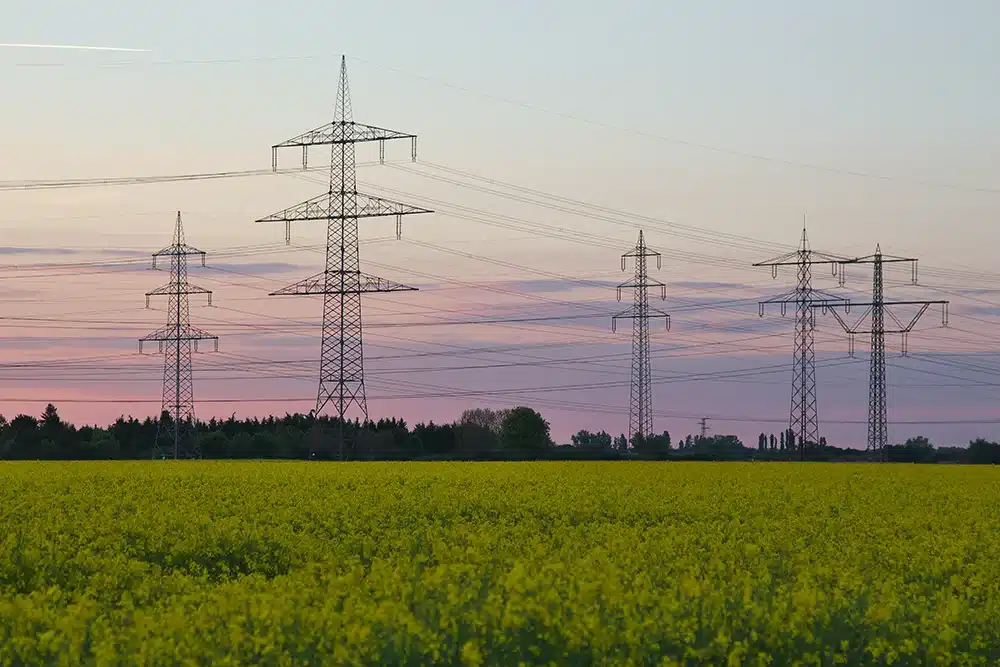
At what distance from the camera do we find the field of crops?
14.7 m

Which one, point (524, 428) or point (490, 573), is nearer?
point (490, 573)

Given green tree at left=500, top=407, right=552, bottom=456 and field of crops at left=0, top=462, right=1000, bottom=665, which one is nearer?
field of crops at left=0, top=462, right=1000, bottom=665

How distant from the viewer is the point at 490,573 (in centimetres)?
2006

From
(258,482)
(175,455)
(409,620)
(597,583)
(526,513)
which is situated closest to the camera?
(409,620)

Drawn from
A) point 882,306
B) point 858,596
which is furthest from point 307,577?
point 882,306

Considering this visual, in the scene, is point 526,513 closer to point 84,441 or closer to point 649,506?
point 649,506

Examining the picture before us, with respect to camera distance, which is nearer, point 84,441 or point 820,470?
point 820,470

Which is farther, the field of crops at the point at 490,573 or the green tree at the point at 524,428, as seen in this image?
the green tree at the point at 524,428

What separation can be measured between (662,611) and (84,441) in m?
146

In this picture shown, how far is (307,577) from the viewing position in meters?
19.5

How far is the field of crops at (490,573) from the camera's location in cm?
1470

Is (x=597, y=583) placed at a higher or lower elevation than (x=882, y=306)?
lower

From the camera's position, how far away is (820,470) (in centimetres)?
6575

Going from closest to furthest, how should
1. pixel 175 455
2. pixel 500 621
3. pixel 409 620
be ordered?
pixel 409 620, pixel 500 621, pixel 175 455
